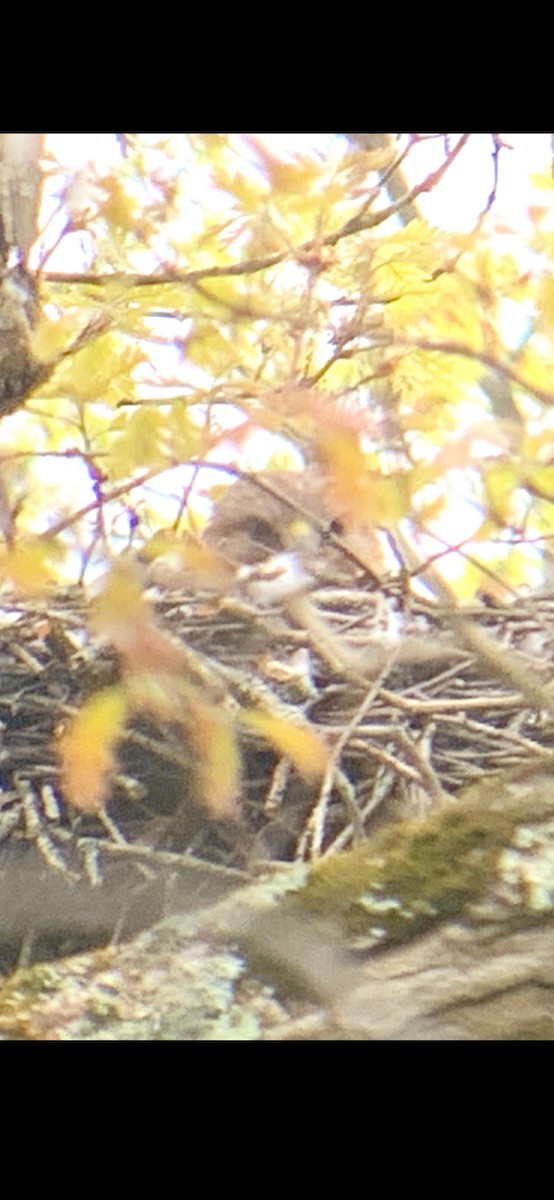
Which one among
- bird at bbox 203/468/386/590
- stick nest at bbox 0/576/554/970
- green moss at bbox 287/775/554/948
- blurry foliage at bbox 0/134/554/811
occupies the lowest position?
green moss at bbox 287/775/554/948

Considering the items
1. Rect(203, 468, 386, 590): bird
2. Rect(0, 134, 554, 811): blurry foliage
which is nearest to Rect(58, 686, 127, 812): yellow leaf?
Rect(0, 134, 554, 811): blurry foliage

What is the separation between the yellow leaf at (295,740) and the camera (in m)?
0.81

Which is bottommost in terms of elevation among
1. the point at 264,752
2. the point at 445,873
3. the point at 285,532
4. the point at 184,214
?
the point at 445,873

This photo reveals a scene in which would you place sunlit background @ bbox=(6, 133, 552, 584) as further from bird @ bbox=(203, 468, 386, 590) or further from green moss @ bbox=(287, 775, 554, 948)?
green moss @ bbox=(287, 775, 554, 948)

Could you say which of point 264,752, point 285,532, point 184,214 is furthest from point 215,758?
point 184,214

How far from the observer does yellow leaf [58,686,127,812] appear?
2.68ft

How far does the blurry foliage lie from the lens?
2.66 feet

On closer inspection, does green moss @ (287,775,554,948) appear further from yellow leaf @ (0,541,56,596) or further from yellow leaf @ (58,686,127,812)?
yellow leaf @ (0,541,56,596)

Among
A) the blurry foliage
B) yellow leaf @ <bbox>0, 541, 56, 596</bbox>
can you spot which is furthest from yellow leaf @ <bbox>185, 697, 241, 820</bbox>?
yellow leaf @ <bbox>0, 541, 56, 596</bbox>

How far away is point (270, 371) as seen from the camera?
815 mm

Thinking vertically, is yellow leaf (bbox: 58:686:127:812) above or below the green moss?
above

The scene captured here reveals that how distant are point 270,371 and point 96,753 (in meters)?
0.26

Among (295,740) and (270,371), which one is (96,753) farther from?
(270,371)
